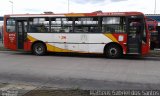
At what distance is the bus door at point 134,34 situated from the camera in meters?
17.2

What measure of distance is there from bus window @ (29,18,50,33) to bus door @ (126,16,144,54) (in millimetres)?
5168

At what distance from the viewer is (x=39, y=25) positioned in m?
19.4

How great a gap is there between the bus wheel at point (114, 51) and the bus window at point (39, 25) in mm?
4218

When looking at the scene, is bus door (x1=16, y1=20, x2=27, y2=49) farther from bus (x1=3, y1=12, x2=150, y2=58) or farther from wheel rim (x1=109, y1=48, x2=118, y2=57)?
wheel rim (x1=109, y1=48, x2=118, y2=57)

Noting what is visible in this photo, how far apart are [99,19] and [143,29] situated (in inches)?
103

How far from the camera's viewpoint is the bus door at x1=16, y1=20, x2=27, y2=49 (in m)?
19.8

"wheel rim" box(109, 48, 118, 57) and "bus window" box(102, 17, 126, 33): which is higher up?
"bus window" box(102, 17, 126, 33)

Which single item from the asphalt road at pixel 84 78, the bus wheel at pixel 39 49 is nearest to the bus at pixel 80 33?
Result: the bus wheel at pixel 39 49

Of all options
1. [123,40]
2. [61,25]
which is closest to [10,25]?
[61,25]

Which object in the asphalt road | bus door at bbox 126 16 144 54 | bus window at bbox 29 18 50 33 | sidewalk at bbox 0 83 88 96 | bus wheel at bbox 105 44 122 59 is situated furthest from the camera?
bus window at bbox 29 18 50 33

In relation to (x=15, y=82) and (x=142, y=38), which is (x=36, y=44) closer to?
(x=142, y=38)

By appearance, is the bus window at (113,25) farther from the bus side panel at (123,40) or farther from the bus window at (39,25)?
the bus window at (39,25)

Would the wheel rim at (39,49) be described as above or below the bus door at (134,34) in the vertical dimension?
below

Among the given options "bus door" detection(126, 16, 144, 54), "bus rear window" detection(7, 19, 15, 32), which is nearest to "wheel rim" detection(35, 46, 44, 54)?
"bus rear window" detection(7, 19, 15, 32)
